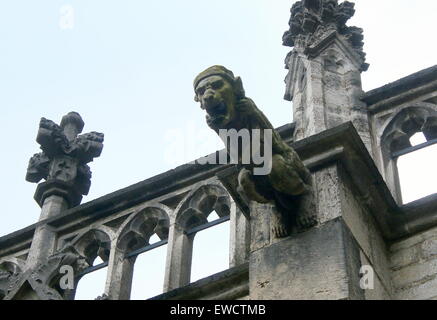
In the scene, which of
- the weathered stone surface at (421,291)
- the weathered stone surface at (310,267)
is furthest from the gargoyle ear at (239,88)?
the weathered stone surface at (421,291)

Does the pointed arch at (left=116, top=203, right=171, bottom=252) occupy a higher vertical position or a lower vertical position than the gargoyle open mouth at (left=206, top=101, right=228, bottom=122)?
higher

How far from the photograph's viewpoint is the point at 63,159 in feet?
43.0

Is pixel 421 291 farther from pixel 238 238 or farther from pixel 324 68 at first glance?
pixel 324 68

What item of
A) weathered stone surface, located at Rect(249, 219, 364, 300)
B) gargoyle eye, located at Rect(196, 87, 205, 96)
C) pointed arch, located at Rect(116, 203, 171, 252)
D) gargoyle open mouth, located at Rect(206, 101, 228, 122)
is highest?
pointed arch, located at Rect(116, 203, 171, 252)

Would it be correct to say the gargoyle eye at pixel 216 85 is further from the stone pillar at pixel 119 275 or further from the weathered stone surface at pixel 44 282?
the stone pillar at pixel 119 275

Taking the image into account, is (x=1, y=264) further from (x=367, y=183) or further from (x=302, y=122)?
(x=367, y=183)

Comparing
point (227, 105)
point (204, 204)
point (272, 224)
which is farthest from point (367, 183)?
point (204, 204)

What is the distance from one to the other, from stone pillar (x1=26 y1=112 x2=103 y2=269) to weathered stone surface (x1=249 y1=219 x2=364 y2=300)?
426 centimetres

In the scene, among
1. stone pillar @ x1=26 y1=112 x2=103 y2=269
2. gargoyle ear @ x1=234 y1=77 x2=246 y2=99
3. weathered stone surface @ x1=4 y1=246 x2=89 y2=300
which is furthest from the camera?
stone pillar @ x1=26 y1=112 x2=103 y2=269

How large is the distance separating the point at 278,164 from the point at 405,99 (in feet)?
8.05

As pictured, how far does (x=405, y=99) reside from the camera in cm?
1076

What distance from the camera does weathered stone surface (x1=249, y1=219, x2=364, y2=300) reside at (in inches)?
323

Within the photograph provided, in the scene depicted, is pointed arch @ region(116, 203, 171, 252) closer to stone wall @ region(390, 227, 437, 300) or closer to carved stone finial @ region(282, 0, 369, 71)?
carved stone finial @ region(282, 0, 369, 71)

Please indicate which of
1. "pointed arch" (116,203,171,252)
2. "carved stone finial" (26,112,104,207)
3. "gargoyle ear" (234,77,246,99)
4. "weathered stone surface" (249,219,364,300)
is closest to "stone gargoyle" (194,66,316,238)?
"gargoyle ear" (234,77,246,99)
